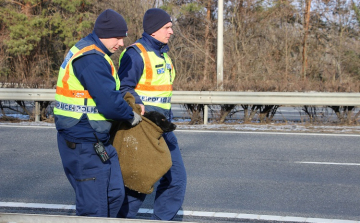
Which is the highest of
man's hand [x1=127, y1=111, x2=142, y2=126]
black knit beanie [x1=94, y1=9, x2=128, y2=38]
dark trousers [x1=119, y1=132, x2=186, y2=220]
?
black knit beanie [x1=94, y1=9, x2=128, y2=38]

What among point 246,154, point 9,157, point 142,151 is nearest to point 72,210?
point 142,151

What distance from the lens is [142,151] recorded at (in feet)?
12.5

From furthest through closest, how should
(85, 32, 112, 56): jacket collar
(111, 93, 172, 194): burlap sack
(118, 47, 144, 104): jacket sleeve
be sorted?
(118, 47, 144, 104): jacket sleeve, (111, 93, 172, 194): burlap sack, (85, 32, 112, 56): jacket collar

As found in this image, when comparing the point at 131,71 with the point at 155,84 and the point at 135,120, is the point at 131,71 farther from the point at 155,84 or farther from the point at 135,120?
the point at 135,120

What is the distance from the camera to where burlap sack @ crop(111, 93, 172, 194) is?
3.80 metres

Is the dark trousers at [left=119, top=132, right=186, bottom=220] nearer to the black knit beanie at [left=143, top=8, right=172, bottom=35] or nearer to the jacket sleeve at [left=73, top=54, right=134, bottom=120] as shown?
the black knit beanie at [left=143, top=8, right=172, bottom=35]

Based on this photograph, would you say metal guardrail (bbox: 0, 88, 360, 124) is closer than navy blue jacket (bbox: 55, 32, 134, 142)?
No

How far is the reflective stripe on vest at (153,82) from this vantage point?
4172 mm

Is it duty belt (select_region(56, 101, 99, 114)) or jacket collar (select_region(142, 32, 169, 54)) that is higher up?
jacket collar (select_region(142, 32, 169, 54))

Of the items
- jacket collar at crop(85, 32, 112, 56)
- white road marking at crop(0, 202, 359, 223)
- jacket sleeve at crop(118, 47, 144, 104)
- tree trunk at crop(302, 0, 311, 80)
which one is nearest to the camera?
jacket collar at crop(85, 32, 112, 56)

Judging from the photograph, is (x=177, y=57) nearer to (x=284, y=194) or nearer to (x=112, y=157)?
(x=284, y=194)

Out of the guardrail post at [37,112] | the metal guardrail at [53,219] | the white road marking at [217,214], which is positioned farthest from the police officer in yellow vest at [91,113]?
the guardrail post at [37,112]

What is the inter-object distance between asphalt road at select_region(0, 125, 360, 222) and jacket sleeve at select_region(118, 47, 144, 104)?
6.24ft

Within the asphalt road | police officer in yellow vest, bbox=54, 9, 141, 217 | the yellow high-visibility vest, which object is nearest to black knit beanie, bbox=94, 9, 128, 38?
police officer in yellow vest, bbox=54, 9, 141, 217
